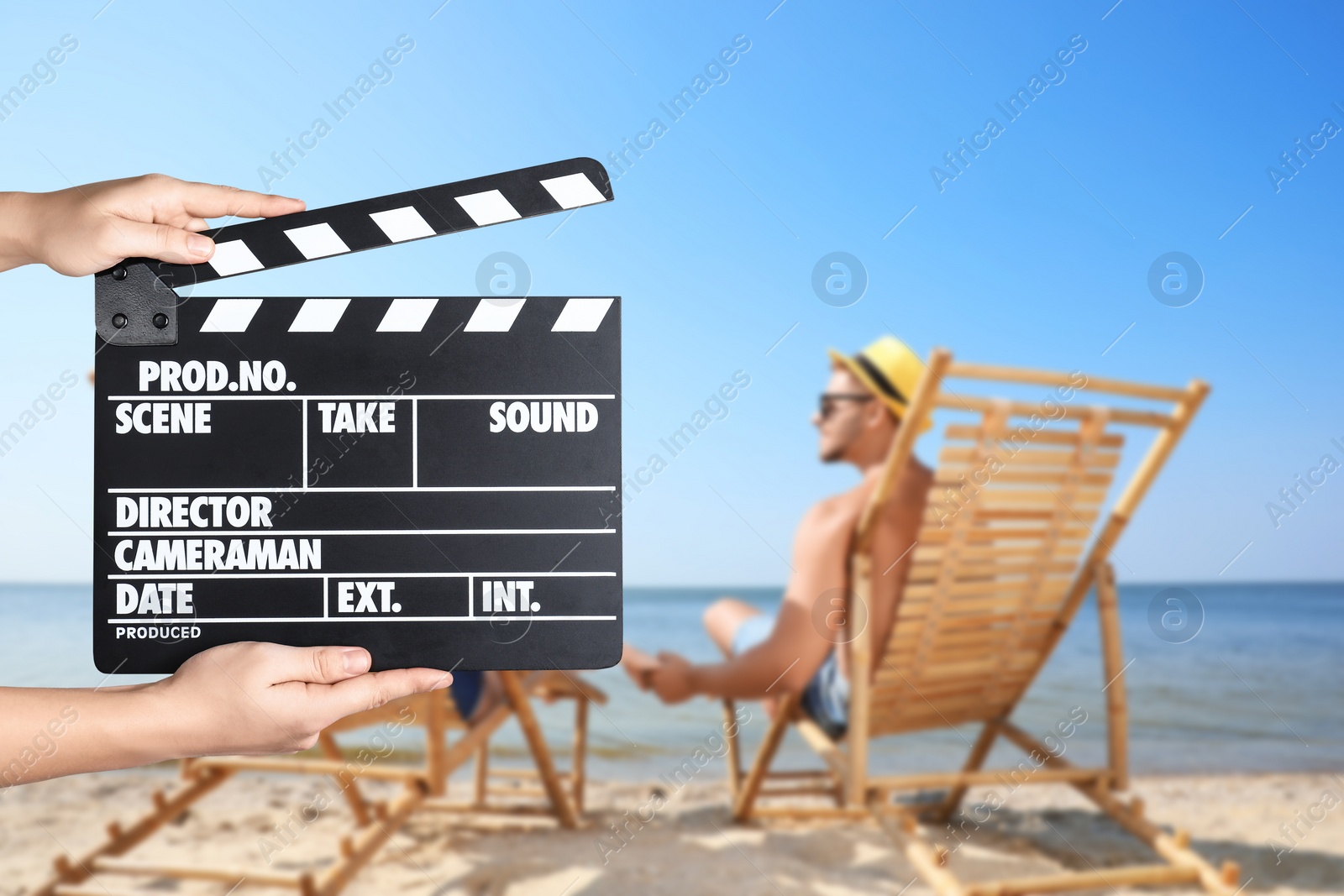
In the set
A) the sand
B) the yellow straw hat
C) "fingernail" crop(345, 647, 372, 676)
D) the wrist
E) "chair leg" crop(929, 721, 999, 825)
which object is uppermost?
the yellow straw hat

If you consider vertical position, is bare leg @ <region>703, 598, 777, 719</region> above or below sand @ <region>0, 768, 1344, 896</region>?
above

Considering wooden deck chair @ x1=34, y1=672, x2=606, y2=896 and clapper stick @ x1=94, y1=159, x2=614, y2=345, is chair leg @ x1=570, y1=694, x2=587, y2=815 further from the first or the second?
clapper stick @ x1=94, y1=159, x2=614, y2=345

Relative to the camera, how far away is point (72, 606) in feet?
43.0

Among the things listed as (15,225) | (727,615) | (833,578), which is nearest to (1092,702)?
(727,615)

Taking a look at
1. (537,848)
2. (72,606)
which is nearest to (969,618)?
(537,848)

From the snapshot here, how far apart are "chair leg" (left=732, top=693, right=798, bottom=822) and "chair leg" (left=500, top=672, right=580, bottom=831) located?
2.14 feet

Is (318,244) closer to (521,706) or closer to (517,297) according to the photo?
(517,297)

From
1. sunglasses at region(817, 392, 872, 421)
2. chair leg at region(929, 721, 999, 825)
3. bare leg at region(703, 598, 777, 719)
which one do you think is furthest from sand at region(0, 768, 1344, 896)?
sunglasses at region(817, 392, 872, 421)

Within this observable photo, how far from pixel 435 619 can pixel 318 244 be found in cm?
49

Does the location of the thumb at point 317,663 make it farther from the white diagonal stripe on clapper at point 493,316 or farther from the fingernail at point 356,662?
the white diagonal stripe on clapper at point 493,316

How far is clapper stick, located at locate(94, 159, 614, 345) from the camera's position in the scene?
97 centimetres

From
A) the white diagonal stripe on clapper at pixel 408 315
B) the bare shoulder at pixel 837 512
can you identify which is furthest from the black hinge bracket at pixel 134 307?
the bare shoulder at pixel 837 512

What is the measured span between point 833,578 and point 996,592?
0.54 meters

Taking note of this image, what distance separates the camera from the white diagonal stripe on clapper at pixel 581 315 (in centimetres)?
100
